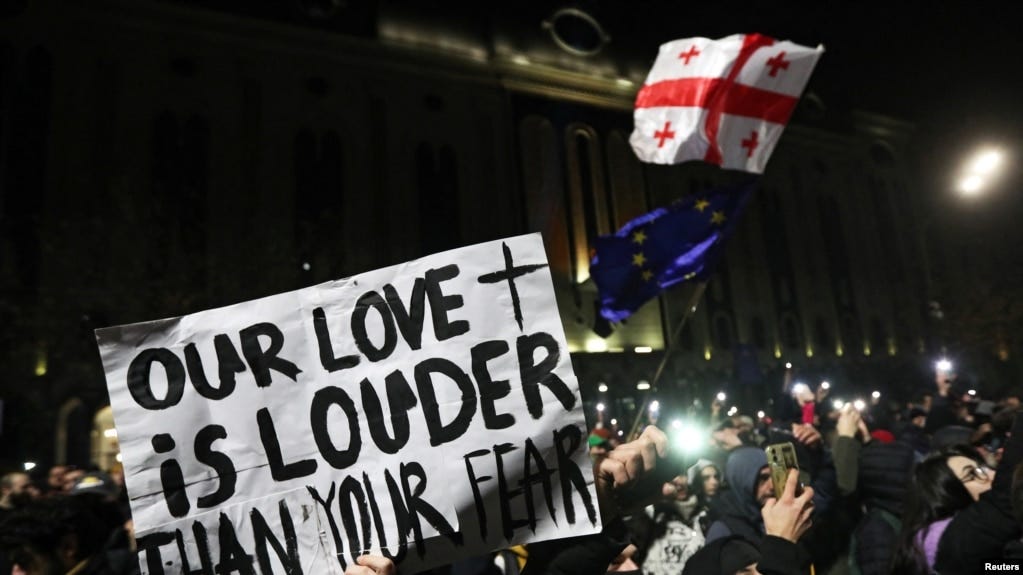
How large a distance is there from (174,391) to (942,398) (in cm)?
634

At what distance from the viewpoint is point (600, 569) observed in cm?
226

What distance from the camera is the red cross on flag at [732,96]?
255 inches

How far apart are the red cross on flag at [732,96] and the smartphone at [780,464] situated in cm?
478

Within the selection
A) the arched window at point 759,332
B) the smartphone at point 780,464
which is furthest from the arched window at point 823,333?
the smartphone at point 780,464

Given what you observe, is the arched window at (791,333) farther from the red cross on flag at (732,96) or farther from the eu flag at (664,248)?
the red cross on flag at (732,96)

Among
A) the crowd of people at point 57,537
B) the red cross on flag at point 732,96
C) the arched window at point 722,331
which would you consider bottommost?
the arched window at point 722,331

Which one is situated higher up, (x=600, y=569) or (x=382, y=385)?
(x=382, y=385)

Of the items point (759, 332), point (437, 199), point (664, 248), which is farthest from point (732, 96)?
point (759, 332)

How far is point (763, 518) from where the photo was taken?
2.38 m

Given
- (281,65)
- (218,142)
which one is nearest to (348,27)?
(281,65)

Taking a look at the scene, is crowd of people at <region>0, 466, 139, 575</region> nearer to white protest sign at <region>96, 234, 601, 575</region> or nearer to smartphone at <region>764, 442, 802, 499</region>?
white protest sign at <region>96, 234, 601, 575</region>

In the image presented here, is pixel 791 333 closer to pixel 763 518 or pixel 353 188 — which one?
pixel 353 188

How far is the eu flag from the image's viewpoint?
6.21 m

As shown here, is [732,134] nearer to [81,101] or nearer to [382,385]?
[382,385]
